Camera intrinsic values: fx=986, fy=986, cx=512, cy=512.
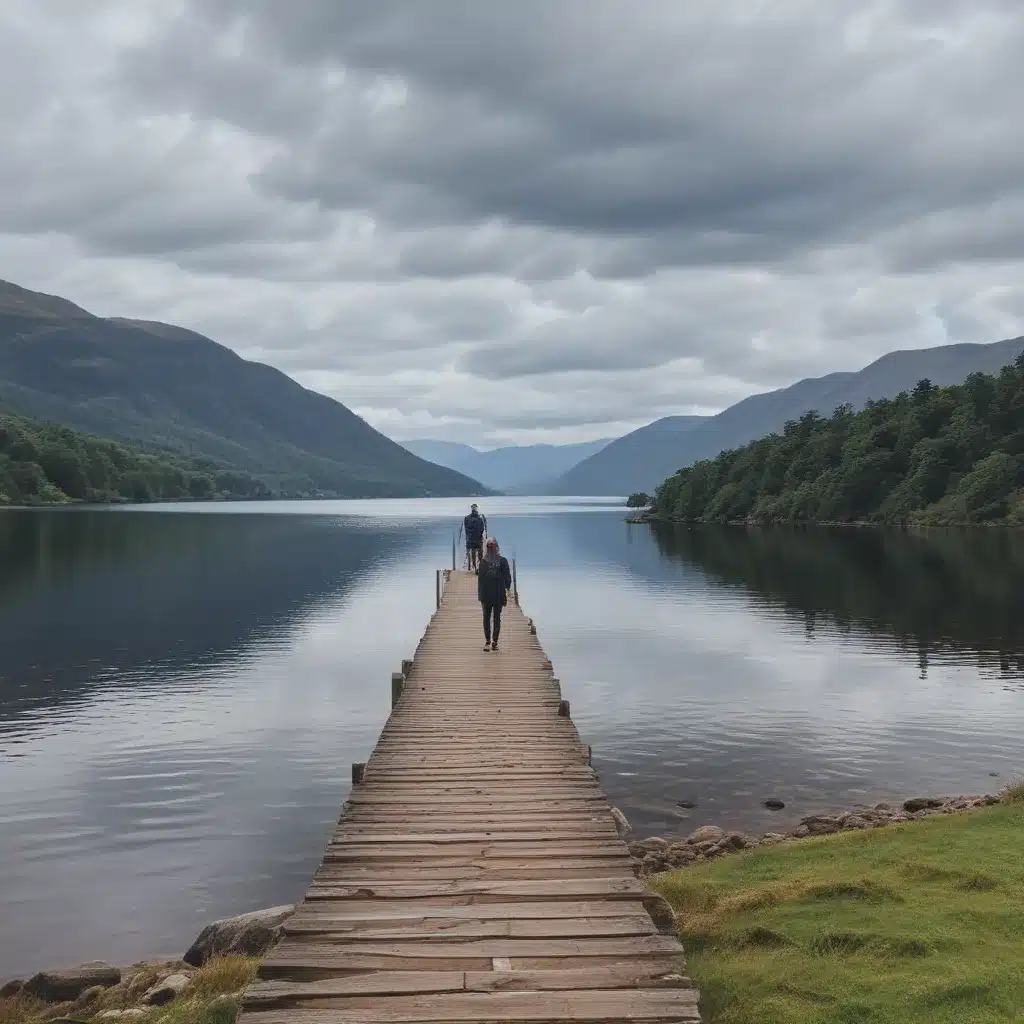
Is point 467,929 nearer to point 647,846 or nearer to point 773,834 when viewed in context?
point 647,846

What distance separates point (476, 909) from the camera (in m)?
10.6

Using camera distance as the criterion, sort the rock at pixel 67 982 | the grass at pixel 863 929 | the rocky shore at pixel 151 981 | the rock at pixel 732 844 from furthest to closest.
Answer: the rock at pixel 732 844 < the rock at pixel 67 982 < the rocky shore at pixel 151 981 < the grass at pixel 863 929

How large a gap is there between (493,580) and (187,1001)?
709 inches

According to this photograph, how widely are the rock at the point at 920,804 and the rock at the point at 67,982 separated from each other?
52.3 feet

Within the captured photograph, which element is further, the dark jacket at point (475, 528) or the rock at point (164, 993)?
the dark jacket at point (475, 528)

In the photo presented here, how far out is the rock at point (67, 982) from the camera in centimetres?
1391

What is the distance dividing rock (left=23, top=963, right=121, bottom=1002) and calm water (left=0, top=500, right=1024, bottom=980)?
1.30 m

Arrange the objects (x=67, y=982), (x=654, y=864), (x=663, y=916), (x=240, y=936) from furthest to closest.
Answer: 1. (x=654, y=864)
2. (x=240, y=936)
3. (x=67, y=982)
4. (x=663, y=916)

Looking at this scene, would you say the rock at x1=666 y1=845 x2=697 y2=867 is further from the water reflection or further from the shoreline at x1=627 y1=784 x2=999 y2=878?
the water reflection

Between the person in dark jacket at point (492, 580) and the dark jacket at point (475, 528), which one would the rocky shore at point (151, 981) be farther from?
the dark jacket at point (475, 528)

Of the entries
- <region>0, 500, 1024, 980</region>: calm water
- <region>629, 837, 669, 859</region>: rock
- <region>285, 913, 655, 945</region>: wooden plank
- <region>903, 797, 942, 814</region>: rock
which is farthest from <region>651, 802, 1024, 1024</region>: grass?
<region>0, 500, 1024, 980</region>: calm water

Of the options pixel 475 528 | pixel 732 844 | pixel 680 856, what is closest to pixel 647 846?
pixel 680 856

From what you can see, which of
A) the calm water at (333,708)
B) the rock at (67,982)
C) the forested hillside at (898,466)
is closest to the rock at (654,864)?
the calm water at (333,708)

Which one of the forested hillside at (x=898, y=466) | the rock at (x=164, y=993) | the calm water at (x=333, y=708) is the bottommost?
the calm water at (x=333, y=708)
